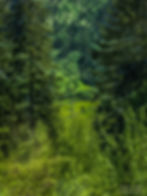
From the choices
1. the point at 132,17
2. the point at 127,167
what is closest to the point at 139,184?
the point at 127,167

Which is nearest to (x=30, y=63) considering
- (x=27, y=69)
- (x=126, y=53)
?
(x=27, y=69)

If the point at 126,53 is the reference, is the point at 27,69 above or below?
above

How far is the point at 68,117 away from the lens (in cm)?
750

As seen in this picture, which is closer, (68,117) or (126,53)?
(68,117)

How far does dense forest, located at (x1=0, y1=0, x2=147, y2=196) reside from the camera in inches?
216

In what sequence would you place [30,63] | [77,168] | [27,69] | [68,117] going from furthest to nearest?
[30,63] → [27,69] → [68,117] → [77,168]

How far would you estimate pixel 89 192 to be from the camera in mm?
5344

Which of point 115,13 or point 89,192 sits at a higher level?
point 115,13

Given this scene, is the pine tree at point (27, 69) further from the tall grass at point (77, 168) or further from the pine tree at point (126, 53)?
the tall grass at point (77, 168)

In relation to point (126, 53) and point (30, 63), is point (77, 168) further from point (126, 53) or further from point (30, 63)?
point (126, 53)

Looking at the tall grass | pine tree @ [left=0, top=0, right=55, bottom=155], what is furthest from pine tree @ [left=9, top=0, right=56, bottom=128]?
the tall grass

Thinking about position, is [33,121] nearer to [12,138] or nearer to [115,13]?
[12,138]

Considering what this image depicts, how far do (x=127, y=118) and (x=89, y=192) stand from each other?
1535 mm

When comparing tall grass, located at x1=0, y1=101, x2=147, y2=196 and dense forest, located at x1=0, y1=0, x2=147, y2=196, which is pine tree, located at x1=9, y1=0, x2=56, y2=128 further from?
tall grass, located at x1=0, y1=101, x2=147, y2=196
